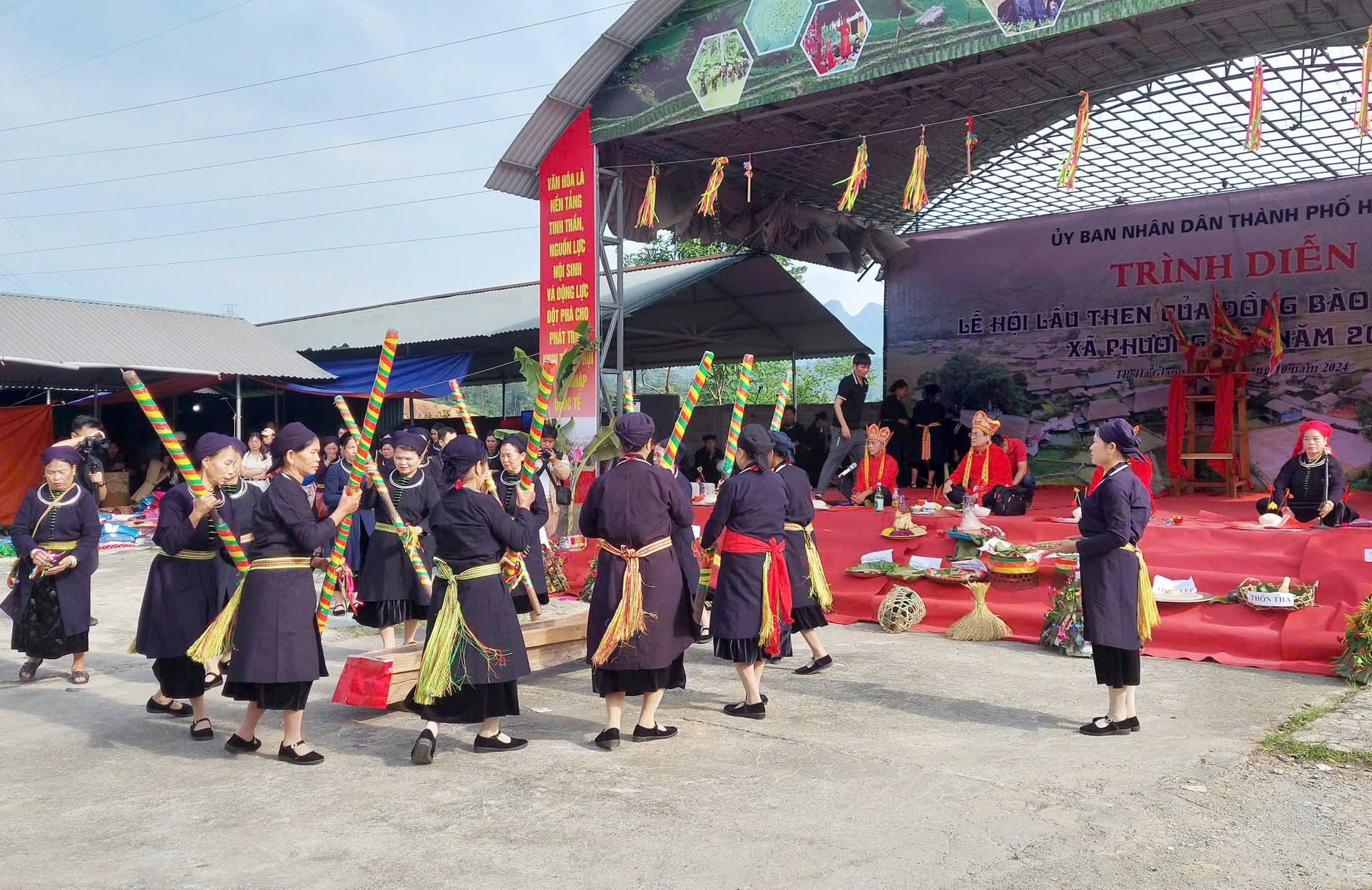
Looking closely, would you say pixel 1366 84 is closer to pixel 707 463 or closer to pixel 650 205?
pixel 650 205

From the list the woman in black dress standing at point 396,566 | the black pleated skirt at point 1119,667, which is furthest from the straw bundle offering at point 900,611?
the woman in black dress standing at point 396,566

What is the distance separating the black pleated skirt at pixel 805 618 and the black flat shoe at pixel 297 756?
2684 mm

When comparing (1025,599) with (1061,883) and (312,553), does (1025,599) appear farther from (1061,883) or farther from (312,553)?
(312,553)

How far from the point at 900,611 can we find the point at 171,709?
4.69m

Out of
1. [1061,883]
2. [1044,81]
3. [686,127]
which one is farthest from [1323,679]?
[686,127]

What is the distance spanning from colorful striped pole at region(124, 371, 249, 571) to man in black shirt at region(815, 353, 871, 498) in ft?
22.3

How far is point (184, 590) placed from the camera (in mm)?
4805

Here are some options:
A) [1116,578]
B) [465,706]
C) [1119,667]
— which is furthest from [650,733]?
[1116,578]

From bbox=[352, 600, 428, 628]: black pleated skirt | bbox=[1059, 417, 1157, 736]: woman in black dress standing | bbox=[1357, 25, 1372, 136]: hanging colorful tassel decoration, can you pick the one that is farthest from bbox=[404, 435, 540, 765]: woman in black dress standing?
bbox=[1357, 25, 1372, 136]: hanging colorful tassel decoration

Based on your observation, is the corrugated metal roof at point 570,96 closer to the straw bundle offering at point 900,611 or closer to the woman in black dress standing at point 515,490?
the woman in black dress standing at point 515,490

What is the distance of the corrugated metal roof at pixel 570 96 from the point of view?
10.3 metres

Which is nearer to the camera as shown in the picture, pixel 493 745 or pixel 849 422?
pixel 493 745

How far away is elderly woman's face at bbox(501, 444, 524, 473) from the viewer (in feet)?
21.8

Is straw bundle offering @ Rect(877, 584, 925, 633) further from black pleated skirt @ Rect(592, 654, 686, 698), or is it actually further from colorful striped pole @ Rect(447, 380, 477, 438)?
colorful striped pole @ Rect(447, 380, 477, 438)
